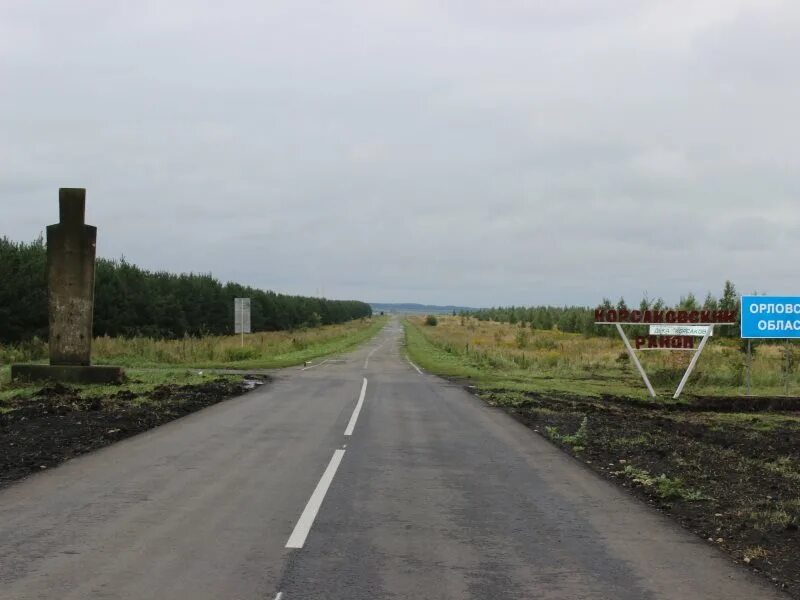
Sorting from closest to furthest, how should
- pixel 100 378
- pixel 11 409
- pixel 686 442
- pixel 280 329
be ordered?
pixel 686 442 < pixel 11 409 < pixel 100 378 < pixel 280 329

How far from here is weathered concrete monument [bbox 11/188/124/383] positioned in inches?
739

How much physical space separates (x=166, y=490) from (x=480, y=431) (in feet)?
22.5

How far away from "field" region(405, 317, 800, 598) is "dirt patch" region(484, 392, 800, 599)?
2cm

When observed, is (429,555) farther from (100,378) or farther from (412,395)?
(100,378)

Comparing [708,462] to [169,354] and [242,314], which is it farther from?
[242,314]

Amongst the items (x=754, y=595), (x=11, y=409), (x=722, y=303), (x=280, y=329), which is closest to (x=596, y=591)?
(x=754, y=595)

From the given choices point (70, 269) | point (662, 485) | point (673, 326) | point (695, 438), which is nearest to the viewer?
point (662, 485)

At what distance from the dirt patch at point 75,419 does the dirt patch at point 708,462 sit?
743 centimetres

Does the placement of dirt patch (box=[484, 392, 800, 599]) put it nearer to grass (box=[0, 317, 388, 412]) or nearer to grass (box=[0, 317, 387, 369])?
grass (box=[0, 317, 388, 412])

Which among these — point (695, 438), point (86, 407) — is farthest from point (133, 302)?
point (695, 438)

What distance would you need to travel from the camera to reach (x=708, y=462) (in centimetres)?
1046

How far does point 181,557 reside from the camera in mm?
5648

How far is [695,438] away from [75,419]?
1172 centimetres

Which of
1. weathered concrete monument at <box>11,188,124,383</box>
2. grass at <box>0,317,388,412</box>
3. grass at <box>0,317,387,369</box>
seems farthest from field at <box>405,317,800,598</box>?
weathered concrete monument at <box>11,188,124,383</box>
